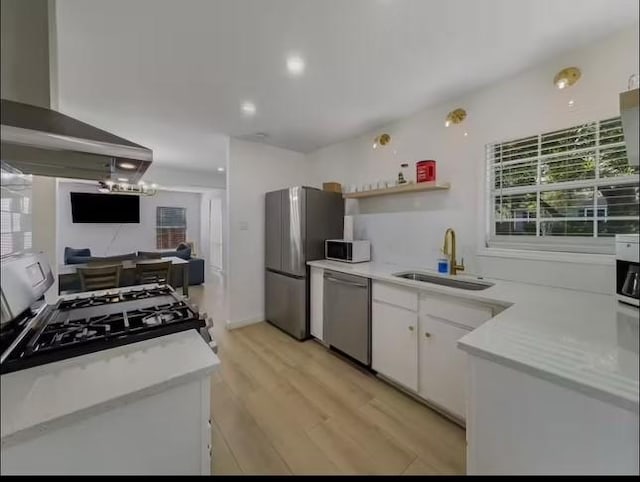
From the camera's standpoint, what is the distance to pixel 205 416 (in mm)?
882

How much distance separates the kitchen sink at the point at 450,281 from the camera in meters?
2.02

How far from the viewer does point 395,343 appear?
2113mm

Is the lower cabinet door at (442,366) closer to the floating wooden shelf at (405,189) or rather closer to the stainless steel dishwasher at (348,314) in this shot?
the stainless steel dishwasher at (348,314)

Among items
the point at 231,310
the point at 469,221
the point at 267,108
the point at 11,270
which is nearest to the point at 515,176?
the point at 469,221

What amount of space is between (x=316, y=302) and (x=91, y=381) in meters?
2.27

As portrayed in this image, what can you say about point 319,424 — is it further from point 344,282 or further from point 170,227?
point 170,227

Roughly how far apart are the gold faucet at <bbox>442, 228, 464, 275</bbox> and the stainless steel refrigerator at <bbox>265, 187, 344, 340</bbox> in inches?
51.8

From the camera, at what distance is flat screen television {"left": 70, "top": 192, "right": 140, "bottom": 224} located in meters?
5.55

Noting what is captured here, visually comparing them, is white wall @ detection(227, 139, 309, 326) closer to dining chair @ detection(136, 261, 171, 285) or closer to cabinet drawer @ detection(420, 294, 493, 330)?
dining chair @ detection(136, 261, 171, 285)

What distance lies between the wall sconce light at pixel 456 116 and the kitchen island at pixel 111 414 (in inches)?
98.4

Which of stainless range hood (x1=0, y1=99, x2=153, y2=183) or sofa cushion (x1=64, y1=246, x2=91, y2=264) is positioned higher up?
stainless range hood (x1=0, y1=99, x2=153, y2=183)

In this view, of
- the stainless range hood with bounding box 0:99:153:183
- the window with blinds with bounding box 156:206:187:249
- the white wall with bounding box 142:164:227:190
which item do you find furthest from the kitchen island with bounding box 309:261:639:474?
the window with blinds with bounding box 156:206:187:249

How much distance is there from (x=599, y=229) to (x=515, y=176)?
3.15ft

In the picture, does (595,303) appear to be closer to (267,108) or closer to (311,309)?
(311,309)
